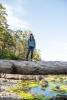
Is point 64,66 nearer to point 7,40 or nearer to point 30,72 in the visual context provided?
point 30,72

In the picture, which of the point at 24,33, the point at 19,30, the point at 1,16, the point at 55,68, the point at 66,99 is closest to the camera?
the point at 66,99

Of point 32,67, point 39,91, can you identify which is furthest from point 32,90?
point 32,67

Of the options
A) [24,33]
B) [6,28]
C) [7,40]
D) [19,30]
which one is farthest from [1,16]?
[24,33]

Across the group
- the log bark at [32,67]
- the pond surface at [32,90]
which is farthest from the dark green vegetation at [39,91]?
the log bark at [32,67]

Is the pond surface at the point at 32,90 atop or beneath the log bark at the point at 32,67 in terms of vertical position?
beneath

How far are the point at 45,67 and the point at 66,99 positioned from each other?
127cm

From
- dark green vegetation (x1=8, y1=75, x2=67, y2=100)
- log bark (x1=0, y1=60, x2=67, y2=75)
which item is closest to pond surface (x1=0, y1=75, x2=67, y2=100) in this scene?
dark green vegetation (x1=8, y1=75, x2=67, y2=100)

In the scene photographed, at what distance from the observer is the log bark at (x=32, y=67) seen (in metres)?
2.83

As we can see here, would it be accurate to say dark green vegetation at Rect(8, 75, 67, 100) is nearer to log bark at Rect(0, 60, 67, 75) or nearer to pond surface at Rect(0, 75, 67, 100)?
pond surface at Rect(0, 75, 67, 100)

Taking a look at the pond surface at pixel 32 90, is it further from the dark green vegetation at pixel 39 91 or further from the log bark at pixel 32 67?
the log bark at pixel 32 67

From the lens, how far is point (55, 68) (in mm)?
3207

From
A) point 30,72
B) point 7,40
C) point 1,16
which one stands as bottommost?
point 30,72

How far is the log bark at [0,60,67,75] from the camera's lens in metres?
2.83

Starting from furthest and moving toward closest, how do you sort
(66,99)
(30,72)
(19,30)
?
1. (19,30)
2. (30,72)
3. (66,99)
